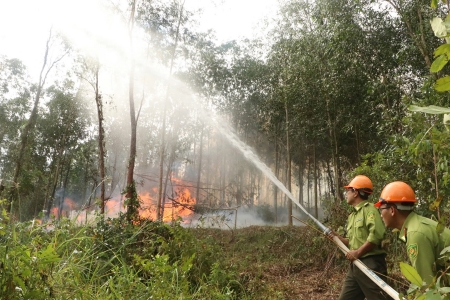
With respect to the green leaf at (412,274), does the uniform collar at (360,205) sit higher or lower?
higher

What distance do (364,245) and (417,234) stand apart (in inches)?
58.3

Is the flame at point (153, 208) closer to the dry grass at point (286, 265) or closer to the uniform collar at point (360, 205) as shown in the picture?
the dry grass at point (286, 265)

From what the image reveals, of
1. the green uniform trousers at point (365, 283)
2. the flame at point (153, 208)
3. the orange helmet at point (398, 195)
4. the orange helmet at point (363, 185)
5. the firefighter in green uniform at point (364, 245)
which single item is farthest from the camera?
the flame at point (153, 208)

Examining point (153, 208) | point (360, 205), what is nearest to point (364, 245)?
point (360, 205)

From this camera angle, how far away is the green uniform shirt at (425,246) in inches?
86.4

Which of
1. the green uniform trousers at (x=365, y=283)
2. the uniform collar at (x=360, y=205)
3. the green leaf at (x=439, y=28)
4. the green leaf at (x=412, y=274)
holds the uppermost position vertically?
the green leaf at (x=439, y=28)

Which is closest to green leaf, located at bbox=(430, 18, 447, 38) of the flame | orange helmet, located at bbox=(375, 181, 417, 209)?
orange helmet, located at bbox=(375, 181, 417, 209)

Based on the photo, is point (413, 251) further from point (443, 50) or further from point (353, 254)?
point (443, 50)

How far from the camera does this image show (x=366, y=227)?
12.8 ft

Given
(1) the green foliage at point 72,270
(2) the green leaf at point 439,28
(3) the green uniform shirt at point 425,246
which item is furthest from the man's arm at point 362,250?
(2) the green leaf at point 439,28

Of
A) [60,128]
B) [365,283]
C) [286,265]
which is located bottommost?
[286,265]

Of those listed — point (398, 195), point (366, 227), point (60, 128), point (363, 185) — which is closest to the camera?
point (398, 195)

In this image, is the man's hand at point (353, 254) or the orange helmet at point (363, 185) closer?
the man's hand at point (353, 254)

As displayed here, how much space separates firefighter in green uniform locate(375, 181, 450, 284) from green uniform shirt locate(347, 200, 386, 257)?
99cm
